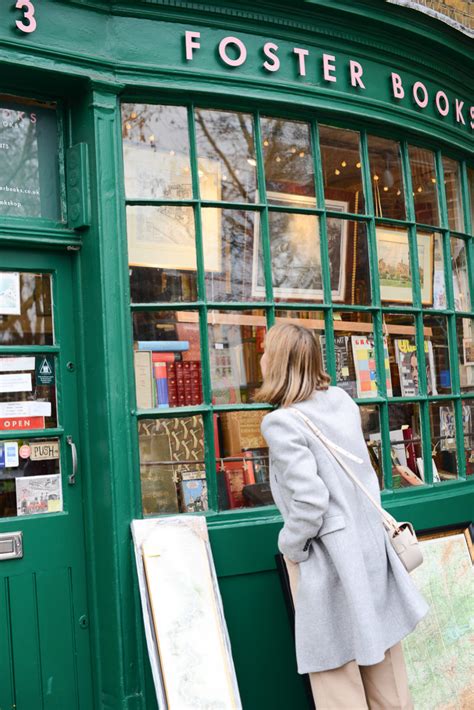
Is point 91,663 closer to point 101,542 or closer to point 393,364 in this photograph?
point 101,542

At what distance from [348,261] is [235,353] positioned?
3.45ft

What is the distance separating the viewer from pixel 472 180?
20.5 feet

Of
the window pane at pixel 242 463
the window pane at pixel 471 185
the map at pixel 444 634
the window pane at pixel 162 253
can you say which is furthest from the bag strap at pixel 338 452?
the window pane at pixel 471 185

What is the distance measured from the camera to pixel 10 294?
4199mm

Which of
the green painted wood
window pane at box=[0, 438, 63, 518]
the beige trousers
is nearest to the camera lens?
the beige trousers

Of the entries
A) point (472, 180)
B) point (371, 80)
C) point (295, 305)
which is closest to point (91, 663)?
point (295, 305)

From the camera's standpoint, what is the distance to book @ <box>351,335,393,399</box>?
5.12 m

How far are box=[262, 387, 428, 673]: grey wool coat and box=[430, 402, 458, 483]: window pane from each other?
210 cm

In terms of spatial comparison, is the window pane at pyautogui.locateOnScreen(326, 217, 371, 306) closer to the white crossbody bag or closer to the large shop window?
the large shop window

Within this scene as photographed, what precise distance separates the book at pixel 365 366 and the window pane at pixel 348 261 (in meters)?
0.25

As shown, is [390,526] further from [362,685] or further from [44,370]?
[44,370]

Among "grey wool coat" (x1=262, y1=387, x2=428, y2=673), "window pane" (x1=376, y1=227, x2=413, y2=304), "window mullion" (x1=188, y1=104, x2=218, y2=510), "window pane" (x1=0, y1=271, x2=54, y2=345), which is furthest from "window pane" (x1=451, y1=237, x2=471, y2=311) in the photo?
"window pane" (x1=0, y1=271, x2=54, y2=345)

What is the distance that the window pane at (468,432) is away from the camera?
5.82 m

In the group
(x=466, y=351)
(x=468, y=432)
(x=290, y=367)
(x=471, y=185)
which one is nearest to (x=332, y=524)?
(x=290, y=367)
